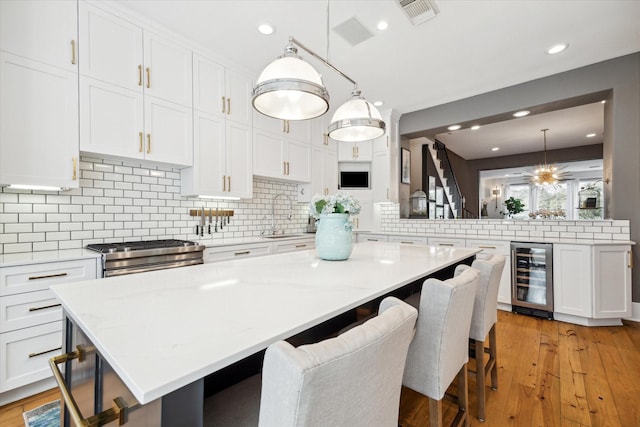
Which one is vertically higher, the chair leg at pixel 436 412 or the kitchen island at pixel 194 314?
the kitchen island at pixel 194 314

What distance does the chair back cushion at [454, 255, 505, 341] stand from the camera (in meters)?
1.54

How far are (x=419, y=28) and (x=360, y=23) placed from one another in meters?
0.55

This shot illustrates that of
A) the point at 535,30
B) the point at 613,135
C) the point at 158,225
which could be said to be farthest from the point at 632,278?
the point at 158,225

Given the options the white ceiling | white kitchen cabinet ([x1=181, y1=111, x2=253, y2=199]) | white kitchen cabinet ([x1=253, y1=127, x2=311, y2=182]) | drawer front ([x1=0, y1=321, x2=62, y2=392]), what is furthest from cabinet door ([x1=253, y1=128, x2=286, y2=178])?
drawer front ([x1=0, y1=321, x2=62, y2=392])

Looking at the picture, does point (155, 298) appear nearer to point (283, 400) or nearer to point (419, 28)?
point (283, 400)

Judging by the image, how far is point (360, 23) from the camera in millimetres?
2494

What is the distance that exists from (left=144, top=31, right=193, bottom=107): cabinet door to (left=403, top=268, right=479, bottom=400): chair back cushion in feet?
9.17

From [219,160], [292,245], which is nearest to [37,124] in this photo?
[219,160]

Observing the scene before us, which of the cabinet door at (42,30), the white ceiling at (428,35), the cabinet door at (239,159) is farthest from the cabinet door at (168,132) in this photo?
the white ceiling at (428,35)

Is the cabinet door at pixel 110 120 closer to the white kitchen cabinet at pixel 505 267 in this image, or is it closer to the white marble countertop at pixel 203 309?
the white marble countertop at pixel 203 309

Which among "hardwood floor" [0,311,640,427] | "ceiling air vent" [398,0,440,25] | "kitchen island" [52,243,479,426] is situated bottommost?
"hardwood floor" [0,311,640,427]

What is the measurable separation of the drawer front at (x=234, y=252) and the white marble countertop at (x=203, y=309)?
4.35 feet

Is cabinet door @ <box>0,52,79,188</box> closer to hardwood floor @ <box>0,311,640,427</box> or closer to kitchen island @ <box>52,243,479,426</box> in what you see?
kitchen island @ <box>52,243,479,426</box>

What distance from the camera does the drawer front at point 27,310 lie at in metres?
1.72
